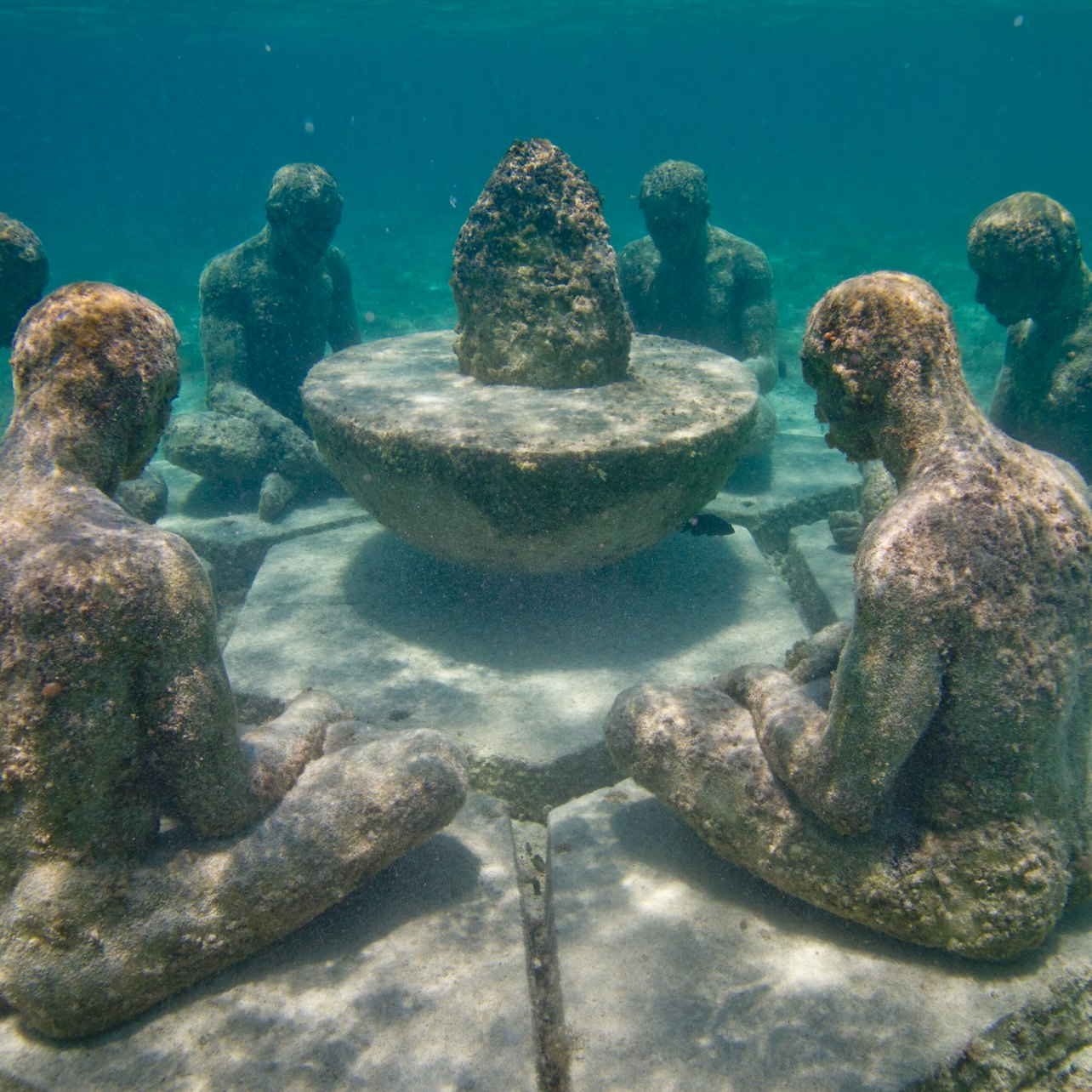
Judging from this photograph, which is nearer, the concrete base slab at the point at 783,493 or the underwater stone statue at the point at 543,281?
the underwater stone statue at the point at 543,281

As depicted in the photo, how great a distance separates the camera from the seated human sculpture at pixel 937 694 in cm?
214

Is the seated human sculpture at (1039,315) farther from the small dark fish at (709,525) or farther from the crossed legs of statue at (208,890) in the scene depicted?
the crossed legs of statue at (208,890)

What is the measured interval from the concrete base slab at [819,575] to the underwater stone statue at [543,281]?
2235 mm

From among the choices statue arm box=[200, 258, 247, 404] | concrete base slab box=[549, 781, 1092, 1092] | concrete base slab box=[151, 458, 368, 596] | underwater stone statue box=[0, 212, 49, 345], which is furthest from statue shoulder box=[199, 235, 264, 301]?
concrete base slab box=[549, 781, 1092, 1092]

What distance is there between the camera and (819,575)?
534 cm

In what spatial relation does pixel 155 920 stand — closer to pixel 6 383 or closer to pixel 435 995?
pixel 435 995

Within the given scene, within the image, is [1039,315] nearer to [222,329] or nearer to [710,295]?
[710,295]

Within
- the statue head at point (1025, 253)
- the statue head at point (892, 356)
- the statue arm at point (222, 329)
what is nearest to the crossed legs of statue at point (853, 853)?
the statue head at point (892, 356)

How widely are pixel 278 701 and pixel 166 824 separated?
4.81 ft

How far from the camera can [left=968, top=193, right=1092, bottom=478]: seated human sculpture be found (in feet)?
15.0

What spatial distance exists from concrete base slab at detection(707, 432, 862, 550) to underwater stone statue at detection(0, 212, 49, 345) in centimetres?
555

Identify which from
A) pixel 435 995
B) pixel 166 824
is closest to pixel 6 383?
pixel 166 824

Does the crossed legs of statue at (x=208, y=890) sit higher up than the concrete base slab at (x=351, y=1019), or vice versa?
the crossed legs of statue at (x=208, y=890)

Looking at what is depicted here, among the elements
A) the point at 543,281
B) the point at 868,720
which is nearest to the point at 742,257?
the point at 543,281
